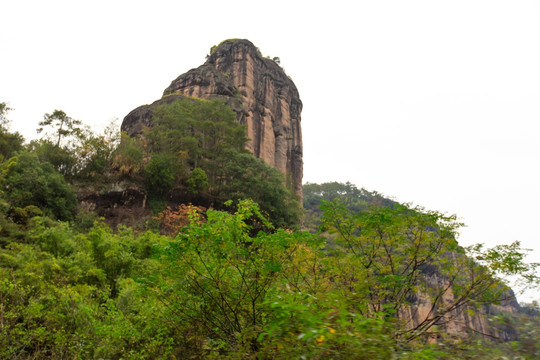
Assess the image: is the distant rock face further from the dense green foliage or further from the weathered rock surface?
the weathered rock surface

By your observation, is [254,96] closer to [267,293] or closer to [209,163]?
[209,163]

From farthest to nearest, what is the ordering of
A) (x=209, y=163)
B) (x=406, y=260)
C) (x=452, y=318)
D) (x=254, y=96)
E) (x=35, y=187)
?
1. (x=254, y=96)
2. (x=209, y=163)
3. (x=35, y=187)
4. (x=406, y=260)
5. (x=452, y=318)

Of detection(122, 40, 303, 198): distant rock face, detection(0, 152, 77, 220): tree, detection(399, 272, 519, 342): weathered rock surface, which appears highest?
detection(122, 40, 303, 198): distant rock face

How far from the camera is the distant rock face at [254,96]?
3238cm

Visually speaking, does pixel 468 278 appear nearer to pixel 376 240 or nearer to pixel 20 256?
pixel 376 240

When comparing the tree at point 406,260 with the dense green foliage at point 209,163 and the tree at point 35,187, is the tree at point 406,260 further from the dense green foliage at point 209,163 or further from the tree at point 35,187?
the tree at point 35,187

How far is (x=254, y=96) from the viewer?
36406 millimetres

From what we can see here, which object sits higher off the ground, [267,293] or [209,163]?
[209,163]

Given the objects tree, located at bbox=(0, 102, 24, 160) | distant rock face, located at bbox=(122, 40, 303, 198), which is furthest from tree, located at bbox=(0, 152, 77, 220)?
distant rock face, located at bbox=(122, 40, 303, 198)

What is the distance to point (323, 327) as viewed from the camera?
2352 mm

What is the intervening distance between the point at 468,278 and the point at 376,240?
1393 mm

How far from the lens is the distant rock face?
32375 mm

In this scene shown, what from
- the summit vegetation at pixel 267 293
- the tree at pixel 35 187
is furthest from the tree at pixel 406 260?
the tree at pixel 35 187

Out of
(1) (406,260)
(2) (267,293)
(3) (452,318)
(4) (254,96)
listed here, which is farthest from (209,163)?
(3) (452,318)
